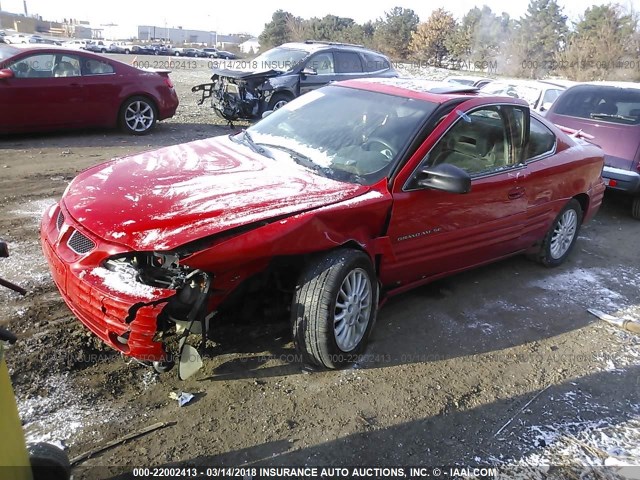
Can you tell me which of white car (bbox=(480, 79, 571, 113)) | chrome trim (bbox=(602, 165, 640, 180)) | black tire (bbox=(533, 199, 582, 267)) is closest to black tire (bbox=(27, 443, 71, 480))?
black tire (bbox=(533, 199, 582, 267))

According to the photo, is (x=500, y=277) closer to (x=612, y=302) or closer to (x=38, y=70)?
(x=612, y=302)

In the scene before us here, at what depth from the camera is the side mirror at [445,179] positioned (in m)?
3.29

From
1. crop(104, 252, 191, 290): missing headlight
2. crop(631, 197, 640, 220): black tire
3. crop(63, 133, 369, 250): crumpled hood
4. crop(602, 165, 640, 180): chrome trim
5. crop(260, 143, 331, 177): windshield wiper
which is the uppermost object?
crop(260, 143, 331, 177): windshield wiper

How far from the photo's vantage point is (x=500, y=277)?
15.8ft

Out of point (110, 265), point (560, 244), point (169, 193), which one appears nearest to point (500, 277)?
point (560, 244)

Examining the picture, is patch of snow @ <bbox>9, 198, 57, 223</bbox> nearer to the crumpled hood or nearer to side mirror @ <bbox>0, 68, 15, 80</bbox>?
the crumpled hood

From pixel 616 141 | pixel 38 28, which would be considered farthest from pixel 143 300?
pixel 38 28

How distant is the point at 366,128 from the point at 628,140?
15.4ft

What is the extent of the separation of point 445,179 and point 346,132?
0.85m

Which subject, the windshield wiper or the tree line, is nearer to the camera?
the windshield wiper

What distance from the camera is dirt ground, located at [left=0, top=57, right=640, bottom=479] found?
2.58 metres

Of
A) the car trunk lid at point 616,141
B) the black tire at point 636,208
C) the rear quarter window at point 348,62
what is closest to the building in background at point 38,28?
the rear quarter window at point 348,62

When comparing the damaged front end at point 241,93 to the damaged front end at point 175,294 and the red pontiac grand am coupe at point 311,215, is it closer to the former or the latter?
the red pontiac grand am coupe at point 311,215

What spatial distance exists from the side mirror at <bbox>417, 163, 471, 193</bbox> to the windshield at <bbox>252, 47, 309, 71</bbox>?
8579 mm
